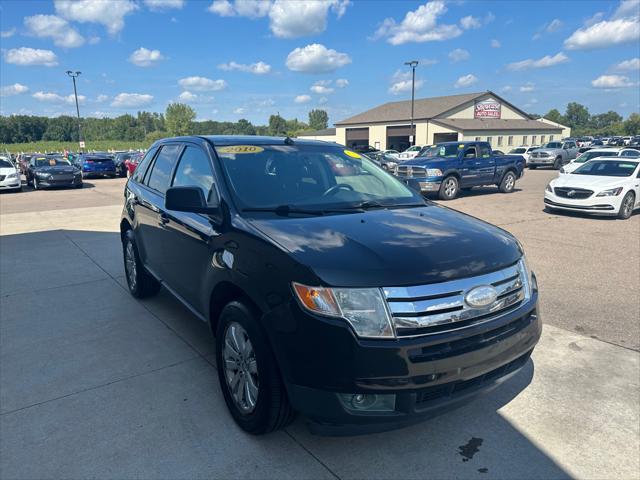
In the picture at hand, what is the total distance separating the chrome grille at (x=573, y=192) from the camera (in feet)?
36.6

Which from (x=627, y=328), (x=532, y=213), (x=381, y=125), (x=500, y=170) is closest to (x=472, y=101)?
(x=381, y=125)

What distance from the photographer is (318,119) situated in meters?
170

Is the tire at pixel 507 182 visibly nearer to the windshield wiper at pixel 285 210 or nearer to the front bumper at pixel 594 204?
the front bumper at pixel 594 204

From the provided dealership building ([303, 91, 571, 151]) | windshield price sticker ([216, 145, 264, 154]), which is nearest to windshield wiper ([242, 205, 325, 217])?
windshield price sticker ([216, 145, 264, 154])

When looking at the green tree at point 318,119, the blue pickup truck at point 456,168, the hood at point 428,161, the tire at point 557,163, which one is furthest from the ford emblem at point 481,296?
the green tree at point 318,119

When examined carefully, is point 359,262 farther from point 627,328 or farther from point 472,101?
point 472,101

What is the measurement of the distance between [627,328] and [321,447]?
142 inches

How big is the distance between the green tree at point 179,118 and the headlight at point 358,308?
116710mm

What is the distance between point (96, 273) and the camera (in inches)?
255

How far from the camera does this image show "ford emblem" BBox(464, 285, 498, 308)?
2.35m

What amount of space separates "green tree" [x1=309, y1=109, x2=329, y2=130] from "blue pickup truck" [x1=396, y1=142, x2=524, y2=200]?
15270 centimetres

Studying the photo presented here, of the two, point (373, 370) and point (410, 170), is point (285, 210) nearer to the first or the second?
point (373, 370)

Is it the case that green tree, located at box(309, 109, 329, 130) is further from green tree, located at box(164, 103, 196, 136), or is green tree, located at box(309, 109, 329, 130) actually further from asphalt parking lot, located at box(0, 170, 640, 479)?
asphalt parking lot, located at box(0, 170, 640, 479)

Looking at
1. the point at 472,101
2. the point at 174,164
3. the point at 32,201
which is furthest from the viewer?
the point at 472,101
